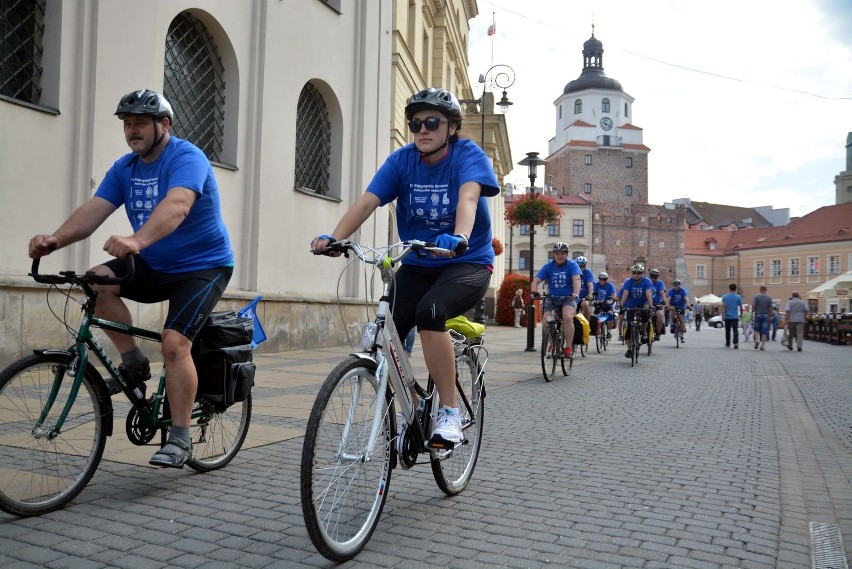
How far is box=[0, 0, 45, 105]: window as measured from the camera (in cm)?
838

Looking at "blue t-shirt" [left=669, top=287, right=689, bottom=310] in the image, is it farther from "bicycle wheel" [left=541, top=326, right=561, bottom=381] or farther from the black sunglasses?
the black sunglasses

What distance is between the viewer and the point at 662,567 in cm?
320

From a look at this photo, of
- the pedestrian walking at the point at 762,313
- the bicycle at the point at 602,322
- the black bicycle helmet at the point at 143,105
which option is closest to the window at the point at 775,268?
the pedestrian walking at the point at 762,313

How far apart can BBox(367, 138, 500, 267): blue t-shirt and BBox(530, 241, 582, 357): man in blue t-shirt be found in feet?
24.5

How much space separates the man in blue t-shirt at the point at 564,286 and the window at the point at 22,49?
6866 mm

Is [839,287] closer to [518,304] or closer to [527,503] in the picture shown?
[518,304]

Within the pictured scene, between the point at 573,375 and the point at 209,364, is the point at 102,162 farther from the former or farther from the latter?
the point at 573,375

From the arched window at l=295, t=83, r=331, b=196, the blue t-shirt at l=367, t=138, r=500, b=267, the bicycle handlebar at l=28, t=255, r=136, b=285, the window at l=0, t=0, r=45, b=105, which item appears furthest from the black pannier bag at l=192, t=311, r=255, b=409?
the arched window at l=295, t=83, r=331, b=196

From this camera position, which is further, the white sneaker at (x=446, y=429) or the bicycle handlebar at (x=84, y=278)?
the white sneaker at (x=446, y=429)

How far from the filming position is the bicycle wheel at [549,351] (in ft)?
35.2

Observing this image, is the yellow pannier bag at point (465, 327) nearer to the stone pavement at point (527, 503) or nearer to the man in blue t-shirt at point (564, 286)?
the stone pavement at point (527, 503)

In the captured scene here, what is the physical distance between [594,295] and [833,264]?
7653 centimetres

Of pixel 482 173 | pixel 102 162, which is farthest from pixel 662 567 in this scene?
pixel 102 162

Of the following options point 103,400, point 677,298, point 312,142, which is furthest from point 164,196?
point 677,298
